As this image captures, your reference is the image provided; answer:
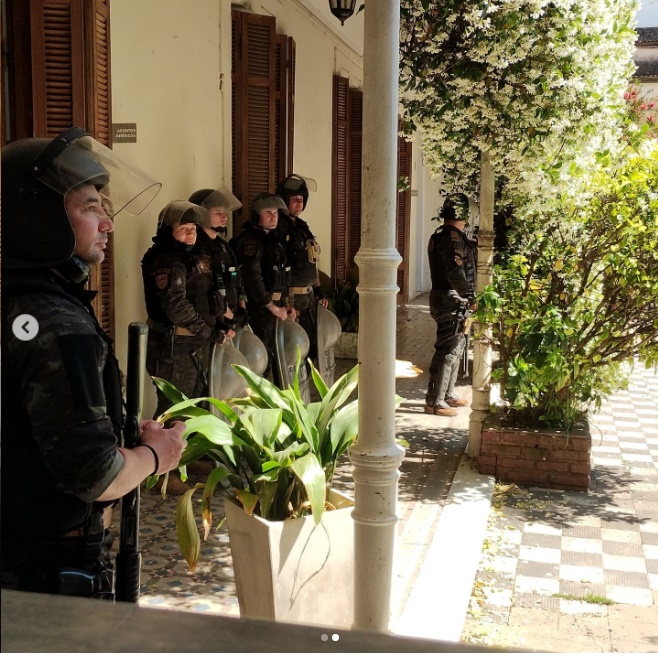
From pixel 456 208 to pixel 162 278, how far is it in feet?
10.2

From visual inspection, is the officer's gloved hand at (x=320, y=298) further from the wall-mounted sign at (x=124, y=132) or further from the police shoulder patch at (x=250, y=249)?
the wall-mounted sign at (x=124, y=132)

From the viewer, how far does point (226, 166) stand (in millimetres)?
7691

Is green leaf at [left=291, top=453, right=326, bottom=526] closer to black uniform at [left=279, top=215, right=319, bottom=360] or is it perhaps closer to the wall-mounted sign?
the wall-mounted sign

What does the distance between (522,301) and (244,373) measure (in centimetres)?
302

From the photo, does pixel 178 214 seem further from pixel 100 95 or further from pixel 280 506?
pixel 280 506

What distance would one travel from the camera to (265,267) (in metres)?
7.00

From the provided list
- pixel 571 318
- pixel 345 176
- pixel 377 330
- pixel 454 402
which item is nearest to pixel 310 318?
pixel 454 402

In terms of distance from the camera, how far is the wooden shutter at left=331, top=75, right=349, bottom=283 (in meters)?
11.4

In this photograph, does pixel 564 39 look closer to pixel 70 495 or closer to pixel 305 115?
pixel 70 495

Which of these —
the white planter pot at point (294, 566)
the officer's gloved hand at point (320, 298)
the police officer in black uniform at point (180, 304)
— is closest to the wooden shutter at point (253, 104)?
the officer's gloved hand at point (320, 298)

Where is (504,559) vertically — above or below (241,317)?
below

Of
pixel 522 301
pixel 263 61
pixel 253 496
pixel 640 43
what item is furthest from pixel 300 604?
pixel 640 43

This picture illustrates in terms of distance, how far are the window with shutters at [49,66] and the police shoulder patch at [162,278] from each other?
0.62 meters

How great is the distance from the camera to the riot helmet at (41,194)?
215cm
